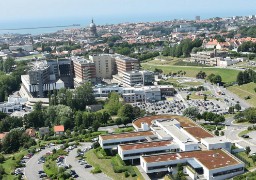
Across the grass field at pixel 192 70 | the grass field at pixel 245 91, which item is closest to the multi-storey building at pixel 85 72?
the grass field at pixel 192 70

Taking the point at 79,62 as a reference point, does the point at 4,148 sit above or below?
below

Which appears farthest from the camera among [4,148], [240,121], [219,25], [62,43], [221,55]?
[219,25]

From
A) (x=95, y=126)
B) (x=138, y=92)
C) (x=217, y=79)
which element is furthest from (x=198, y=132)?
(x=217, y=79)

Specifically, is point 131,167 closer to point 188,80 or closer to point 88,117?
point 88,117

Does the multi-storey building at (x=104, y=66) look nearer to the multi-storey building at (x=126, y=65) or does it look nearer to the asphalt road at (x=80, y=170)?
the multi-storey building at (x=126, y=65)

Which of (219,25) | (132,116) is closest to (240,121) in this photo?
(132,116)
